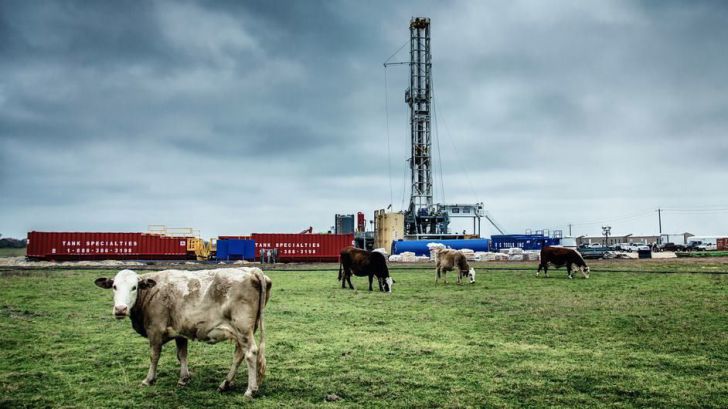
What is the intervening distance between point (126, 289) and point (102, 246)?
52962 mm

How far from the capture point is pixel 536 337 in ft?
34.2

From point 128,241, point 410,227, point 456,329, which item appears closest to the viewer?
point 456,329

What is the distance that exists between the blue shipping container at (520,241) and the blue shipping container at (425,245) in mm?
5041

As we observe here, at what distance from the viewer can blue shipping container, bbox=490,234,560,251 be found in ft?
206

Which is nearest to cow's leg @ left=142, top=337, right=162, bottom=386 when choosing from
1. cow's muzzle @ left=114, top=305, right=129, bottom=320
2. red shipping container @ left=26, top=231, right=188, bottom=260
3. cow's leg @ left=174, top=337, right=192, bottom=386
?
cow's leg @ left=174, top=337, right=192, bottom=386

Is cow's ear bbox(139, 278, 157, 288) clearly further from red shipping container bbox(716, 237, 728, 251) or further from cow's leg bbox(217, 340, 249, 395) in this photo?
red shipping container bbox(716, 237, 728, 251)

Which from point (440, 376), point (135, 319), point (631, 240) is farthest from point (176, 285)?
point (631, 240)

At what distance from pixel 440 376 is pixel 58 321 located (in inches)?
407

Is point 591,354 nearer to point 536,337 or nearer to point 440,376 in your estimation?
point 536,337

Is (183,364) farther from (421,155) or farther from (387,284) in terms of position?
(421,155)

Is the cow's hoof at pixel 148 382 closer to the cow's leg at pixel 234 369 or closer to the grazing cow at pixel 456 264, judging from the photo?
the cow's leg at pixel 234 369

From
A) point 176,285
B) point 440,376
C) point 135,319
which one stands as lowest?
point 440,376

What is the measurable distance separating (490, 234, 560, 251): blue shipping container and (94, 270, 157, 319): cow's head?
59711mm

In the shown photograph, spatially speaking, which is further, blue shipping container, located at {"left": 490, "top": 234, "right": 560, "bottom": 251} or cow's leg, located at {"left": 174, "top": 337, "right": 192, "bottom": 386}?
blue shipping container, located at {"left": 490, "top": 234, "right": 560, "bottom": 251}
